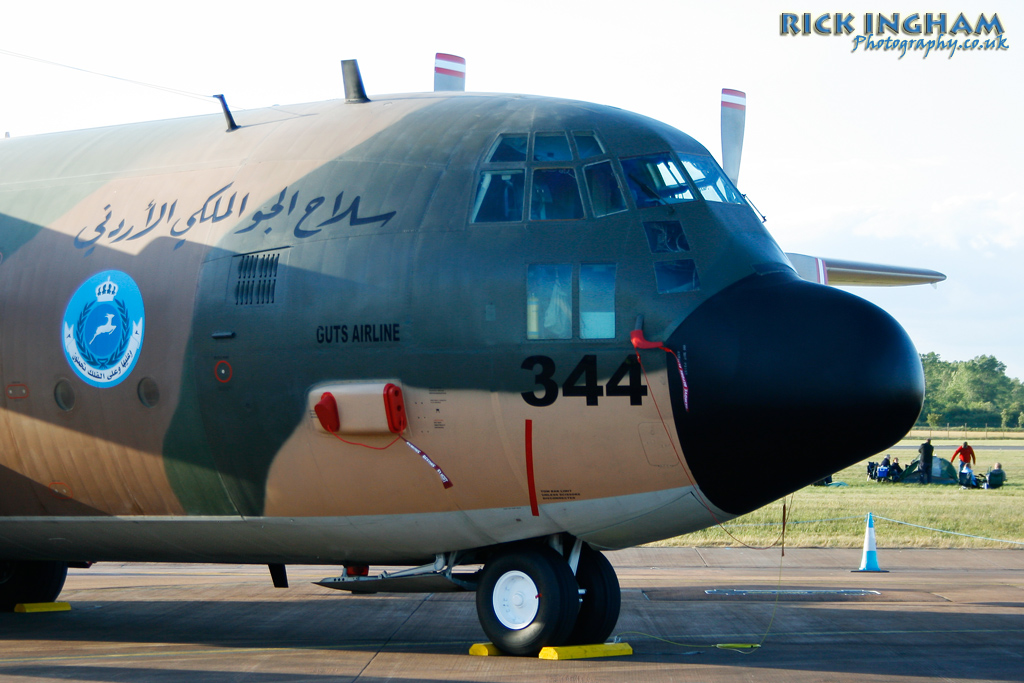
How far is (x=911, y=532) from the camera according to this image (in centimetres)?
2456

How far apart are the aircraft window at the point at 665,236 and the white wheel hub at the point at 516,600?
10.8ft

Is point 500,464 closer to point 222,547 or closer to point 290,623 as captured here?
point 222,547

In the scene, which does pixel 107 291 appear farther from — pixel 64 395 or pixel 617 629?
pixel 617 629

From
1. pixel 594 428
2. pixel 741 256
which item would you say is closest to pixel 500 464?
pixel 594 428

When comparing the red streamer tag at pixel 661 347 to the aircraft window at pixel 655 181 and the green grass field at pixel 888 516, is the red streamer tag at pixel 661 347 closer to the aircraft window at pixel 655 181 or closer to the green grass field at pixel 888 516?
the aircraft window at pixel 655 181

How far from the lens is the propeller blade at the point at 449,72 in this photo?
1444cm

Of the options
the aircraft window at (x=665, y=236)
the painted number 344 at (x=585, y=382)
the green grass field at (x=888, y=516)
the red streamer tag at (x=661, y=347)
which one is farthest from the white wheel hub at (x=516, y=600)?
the green grass field at (x=888, y=516)

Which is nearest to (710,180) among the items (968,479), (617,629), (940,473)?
(617,629)

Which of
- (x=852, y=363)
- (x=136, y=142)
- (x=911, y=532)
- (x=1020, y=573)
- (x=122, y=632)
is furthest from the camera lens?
(x=911, y=532)

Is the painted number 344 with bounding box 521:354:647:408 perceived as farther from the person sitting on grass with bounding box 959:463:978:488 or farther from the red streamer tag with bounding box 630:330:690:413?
the person sitting on grass with bounding box 959:463:978:488

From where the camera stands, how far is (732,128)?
22.5 meters

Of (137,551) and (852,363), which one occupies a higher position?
(852,363)

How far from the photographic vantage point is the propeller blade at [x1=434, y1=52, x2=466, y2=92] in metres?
14.4

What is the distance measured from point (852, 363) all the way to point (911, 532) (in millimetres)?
17197
